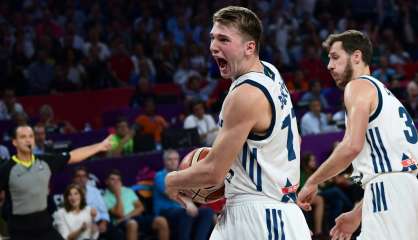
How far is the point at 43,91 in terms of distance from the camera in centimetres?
1502

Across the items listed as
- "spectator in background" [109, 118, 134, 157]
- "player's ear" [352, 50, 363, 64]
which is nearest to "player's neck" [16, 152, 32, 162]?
"spectator in background" [109, 118, 134, 157]

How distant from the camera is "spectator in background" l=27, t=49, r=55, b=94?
15.1m

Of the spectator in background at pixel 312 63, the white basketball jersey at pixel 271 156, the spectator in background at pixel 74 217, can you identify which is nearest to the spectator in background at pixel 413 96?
the spectator in background at pixel 312 63

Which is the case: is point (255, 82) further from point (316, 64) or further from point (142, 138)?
point (316, 64)

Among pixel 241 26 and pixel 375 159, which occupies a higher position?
pixel 241 26

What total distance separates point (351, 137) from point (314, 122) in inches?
339

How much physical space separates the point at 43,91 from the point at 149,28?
134 inches

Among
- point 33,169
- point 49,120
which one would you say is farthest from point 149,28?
point 33,169

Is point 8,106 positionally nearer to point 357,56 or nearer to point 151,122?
point 151,122

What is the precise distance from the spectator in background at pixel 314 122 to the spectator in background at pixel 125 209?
3692mm

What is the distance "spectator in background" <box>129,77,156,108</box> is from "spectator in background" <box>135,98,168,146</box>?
0.81 meters

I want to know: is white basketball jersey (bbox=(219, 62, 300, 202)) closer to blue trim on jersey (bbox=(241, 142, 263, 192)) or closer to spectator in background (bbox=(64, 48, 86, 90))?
blue trim on jersey (bbox=(241, 142, 263, 192))

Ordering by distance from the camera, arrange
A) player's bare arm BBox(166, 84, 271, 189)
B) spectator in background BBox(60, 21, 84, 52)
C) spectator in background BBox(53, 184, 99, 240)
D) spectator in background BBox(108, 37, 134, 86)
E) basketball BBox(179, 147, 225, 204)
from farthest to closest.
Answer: spectator in background BBox(108, 37, 134, 86), spectator in background BBox(60, 21, 84, 52), spectator in background BBox(53, 184, 99, 240), basketball BBox(179, 147, 225, 204), player's bare arm BBox(166, 84, 271, 189)

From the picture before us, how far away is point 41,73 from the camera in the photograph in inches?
597
